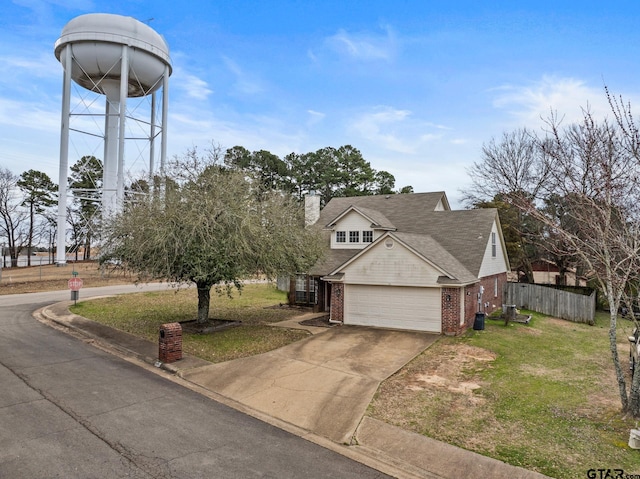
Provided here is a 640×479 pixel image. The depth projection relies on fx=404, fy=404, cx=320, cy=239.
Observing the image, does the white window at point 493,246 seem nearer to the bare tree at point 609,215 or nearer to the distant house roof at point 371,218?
the distant house roof at point 371,218

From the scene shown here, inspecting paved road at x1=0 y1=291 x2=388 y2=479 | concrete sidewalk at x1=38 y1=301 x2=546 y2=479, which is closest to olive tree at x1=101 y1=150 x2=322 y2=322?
concrete sidewalk at x1=38 y1=301 x2=546 y2=479

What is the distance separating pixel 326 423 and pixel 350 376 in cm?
280

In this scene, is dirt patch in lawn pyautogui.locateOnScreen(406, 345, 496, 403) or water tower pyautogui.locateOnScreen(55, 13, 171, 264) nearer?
dirt patch in lawn pyautogui.locateOnScreen(406, 345, 496, 403)

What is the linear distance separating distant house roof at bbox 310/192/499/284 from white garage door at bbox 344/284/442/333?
124 centimetres

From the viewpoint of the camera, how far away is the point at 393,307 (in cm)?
1684

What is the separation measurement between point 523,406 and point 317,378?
15.6 ft

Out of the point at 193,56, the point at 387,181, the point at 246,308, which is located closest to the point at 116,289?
the point at 246,308

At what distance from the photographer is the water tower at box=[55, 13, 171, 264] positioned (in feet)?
97.3

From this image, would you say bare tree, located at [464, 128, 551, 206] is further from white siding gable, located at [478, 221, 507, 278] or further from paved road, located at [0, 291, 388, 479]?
paved road, located at [0, 291, 388, 479]

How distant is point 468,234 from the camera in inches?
843

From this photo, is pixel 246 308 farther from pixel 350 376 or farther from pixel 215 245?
pixel 350 376

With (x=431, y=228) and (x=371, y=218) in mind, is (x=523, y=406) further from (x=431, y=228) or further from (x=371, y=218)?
(x=431, y=228)

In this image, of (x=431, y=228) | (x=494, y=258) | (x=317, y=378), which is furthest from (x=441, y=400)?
(x=494, y=258)

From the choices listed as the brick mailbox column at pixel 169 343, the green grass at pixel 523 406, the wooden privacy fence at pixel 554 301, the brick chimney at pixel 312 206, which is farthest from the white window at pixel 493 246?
the brick mailbox column at pixel 169 343
